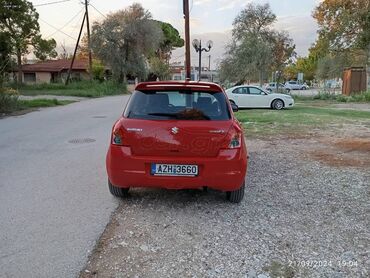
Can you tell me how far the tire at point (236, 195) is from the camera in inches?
199

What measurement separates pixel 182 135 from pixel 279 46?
34659mm

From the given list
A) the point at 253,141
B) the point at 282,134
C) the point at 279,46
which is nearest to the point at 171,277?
the point at 253,141

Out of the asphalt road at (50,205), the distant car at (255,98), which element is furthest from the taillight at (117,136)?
the distant car at (255,98)

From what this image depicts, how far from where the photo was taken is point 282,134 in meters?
11.4

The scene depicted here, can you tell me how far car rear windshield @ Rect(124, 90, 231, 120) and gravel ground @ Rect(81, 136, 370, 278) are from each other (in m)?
1.15

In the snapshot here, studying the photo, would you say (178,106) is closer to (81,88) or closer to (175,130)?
(175,130)

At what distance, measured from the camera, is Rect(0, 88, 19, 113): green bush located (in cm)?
1750

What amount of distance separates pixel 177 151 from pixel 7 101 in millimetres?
15530

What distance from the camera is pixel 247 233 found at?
4160mm

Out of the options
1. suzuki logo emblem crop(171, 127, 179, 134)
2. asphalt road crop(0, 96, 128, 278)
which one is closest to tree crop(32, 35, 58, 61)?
asphalt road crop(0, 96, 128, 278)

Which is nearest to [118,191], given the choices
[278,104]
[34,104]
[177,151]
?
[177,151]

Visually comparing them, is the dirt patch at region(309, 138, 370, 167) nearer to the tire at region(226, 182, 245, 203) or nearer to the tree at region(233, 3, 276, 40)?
the tire at region(226, 182, 245, 203)

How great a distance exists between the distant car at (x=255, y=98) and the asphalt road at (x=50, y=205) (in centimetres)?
1232

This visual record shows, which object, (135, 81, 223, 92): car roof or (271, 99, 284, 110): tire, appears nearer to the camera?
(135, 81, 223, 92): car roof
